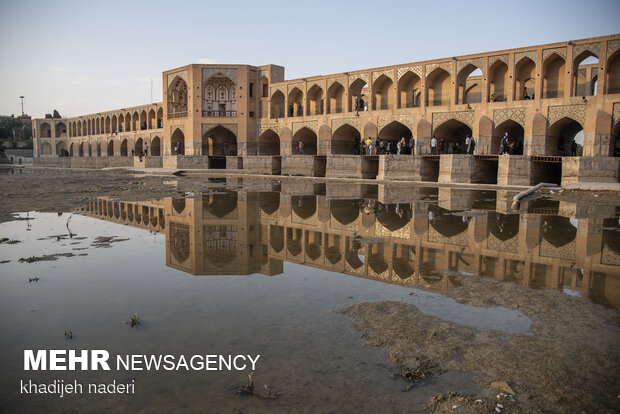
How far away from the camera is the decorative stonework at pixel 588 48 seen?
17.3m

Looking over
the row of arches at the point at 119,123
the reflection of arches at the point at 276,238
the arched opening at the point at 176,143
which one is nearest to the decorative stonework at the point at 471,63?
the reflection of arches at the point at 276,238

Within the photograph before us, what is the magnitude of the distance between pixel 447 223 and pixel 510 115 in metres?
13.7

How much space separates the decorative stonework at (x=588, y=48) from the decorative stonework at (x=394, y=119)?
7266mm

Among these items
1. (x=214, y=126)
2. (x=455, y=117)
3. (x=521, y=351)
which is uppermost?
(x=214, y=126)

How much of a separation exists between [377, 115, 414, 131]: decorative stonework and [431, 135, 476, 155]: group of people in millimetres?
1492

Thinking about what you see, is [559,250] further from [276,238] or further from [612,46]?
[612,46]

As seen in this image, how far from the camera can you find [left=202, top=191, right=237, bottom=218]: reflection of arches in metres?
8.88

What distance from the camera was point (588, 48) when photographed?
17.5 metres

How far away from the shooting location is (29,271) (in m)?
4.45

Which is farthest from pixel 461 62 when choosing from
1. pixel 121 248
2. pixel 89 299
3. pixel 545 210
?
pixel 89 299

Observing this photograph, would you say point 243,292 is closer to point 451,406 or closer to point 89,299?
point 89,299

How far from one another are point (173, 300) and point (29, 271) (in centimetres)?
186

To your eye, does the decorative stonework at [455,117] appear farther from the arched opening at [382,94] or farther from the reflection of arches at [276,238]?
the reflection of arches at [276,238]

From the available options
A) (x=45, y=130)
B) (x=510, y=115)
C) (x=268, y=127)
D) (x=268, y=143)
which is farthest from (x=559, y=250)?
(x=45, y=130)
